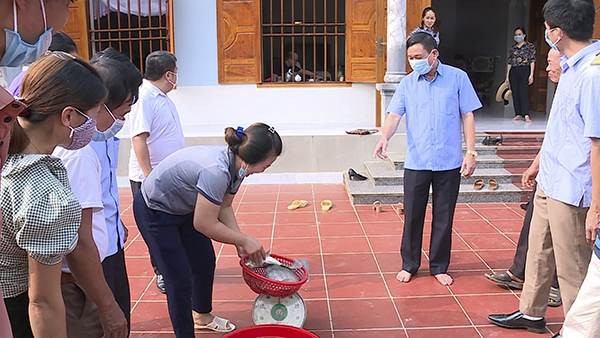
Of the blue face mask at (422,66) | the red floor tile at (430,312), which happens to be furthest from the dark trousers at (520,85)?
the red floor tile at (430,312)

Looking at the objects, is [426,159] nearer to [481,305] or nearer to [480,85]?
[481,305]

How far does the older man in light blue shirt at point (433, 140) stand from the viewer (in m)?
3.69

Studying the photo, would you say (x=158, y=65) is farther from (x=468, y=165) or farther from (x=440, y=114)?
(x=468, y=165)

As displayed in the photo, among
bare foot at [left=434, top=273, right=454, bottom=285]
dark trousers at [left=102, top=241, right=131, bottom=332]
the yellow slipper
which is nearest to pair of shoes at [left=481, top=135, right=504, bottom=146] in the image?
the yellow slipper

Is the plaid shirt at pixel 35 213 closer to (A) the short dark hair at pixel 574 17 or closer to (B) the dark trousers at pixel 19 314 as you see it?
(B) the dark trousers at pixel 19 314

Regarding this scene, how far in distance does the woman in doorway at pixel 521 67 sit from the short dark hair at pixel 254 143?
7.30 m

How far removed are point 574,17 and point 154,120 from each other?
2532 millimetres

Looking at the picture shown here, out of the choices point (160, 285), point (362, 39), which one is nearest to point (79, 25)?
point (362, 39)

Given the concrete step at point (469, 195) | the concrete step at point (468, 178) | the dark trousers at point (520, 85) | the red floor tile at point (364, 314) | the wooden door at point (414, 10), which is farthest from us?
the dark trousers at point (520, 85)

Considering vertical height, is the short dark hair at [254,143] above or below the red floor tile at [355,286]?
above

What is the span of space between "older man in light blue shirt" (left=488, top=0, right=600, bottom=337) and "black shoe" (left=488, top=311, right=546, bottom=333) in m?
0.36

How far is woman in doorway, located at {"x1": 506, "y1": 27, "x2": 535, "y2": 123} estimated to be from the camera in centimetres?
870

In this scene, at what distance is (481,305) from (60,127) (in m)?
2.85

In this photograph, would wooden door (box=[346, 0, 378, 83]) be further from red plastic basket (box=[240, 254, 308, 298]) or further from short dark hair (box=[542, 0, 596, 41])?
red plastic basket (box=[240, 254, 308, 298])
